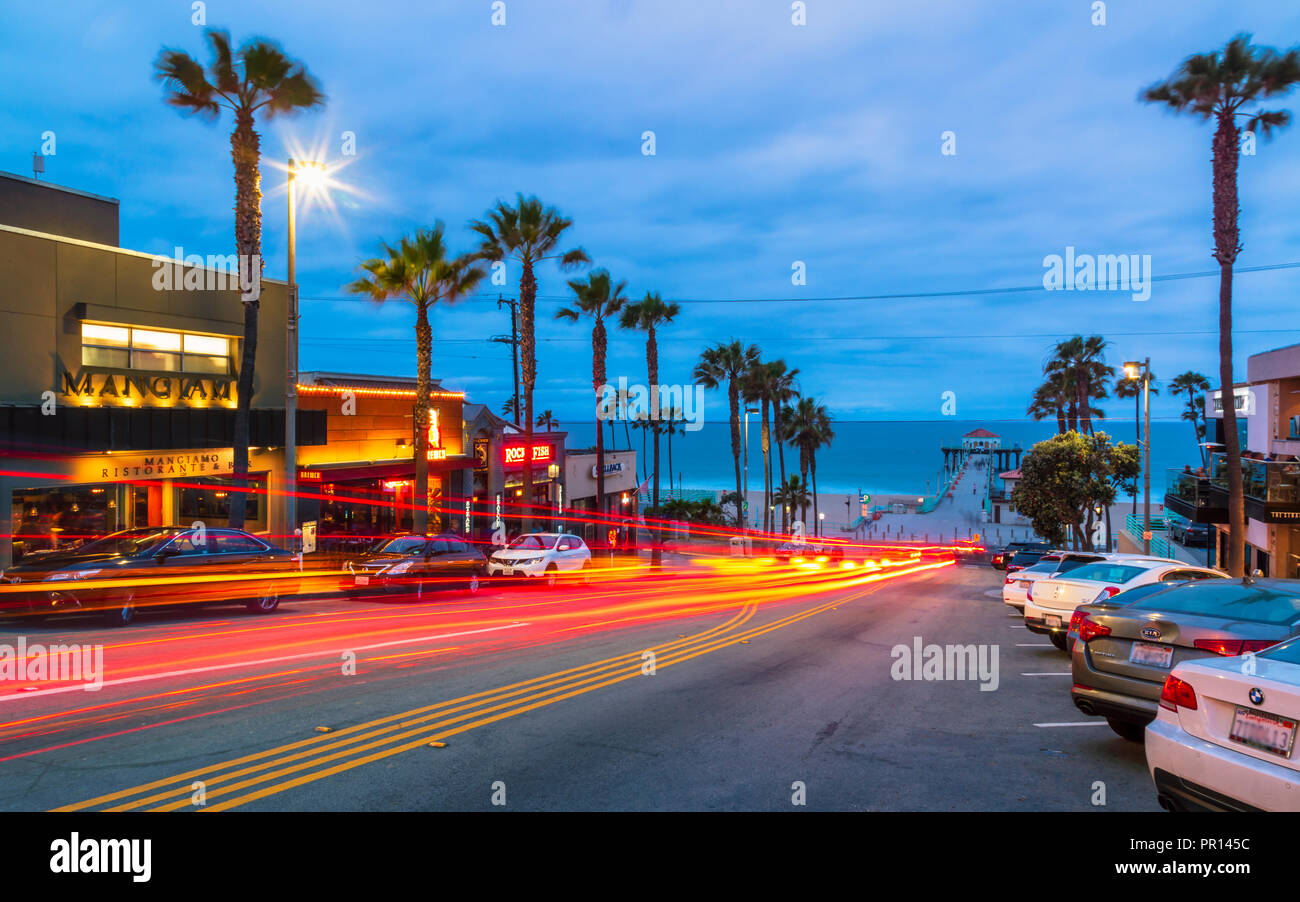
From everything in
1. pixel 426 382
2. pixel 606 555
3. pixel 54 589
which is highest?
pixel 426 382

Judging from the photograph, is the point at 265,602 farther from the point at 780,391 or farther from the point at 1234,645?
the point at 780,391

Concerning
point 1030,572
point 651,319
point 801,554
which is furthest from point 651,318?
point 1030,572

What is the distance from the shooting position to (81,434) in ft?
58.3

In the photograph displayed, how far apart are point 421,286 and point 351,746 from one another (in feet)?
69.9

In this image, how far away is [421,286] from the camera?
2592 centimetres

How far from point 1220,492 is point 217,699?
1225 inches

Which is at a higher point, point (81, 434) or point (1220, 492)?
point (81, 434)

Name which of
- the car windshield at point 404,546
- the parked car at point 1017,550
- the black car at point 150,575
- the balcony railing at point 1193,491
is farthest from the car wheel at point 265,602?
the balcony railing at point 1193,491

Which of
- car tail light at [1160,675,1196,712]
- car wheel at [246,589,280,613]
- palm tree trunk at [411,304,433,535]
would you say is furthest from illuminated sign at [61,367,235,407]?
car tail light at [1160,675,1196,712]
